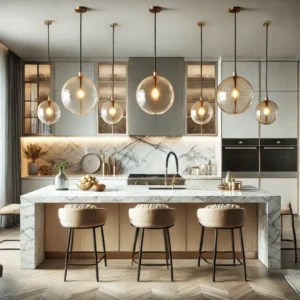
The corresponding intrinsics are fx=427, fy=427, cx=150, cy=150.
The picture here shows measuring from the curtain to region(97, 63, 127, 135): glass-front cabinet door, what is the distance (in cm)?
141

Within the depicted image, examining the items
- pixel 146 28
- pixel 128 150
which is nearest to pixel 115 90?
pixel 128 150

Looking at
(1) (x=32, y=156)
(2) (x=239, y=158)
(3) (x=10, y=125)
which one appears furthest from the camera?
(1) (x=32, y=156)

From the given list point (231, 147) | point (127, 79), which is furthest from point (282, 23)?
point (127, 79)

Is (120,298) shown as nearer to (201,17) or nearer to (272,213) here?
(272,213)

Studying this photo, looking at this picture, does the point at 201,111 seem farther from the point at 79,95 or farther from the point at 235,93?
the point at 79,95

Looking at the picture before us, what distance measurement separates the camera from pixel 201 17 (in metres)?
5.29

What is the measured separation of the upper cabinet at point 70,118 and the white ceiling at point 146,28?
0.59 feet

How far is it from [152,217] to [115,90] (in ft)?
13.1

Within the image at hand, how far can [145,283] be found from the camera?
160 inches

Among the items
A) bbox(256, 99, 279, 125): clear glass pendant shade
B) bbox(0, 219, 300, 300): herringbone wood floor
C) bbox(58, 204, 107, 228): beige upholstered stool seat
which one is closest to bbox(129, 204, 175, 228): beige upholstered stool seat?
bbox(58, 204, 107, 228): beige upholstered stool seat

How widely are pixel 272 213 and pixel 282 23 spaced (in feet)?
8.43

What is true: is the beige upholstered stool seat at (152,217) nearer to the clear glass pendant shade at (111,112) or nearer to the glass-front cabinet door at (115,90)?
the clear glass pendant shade at (111,112)

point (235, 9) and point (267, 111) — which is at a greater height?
point (235, 9)

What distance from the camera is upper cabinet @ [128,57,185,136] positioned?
7.46 metres
